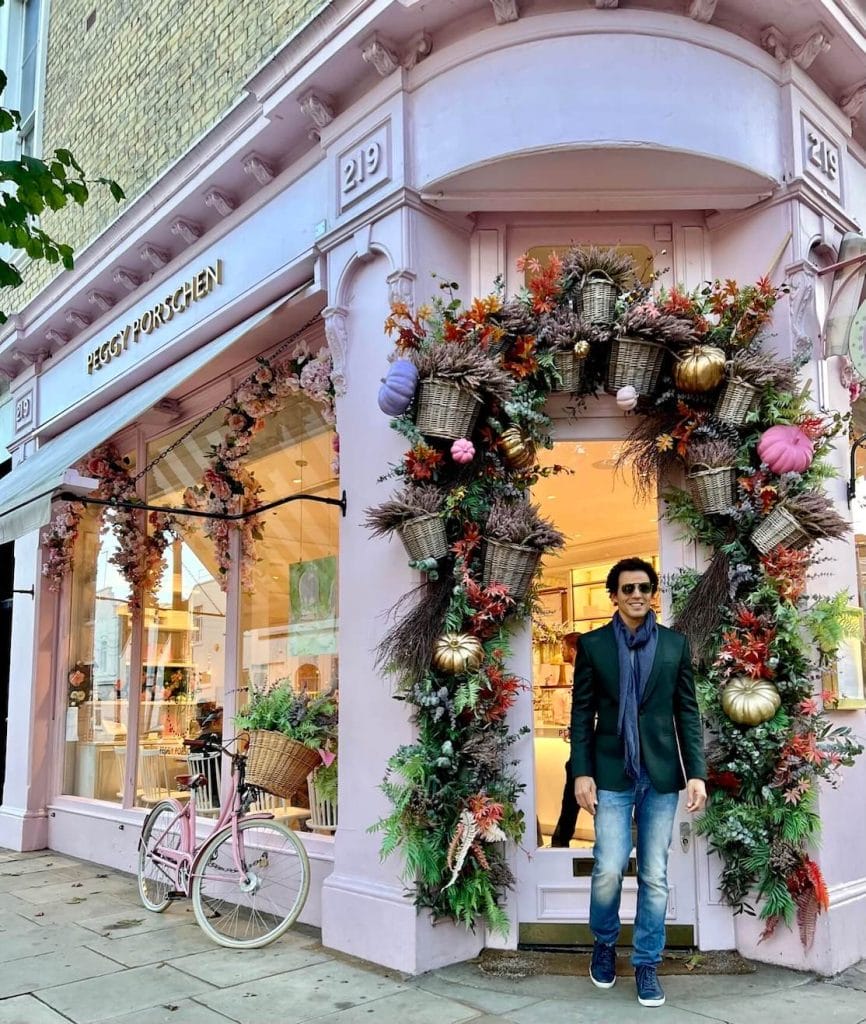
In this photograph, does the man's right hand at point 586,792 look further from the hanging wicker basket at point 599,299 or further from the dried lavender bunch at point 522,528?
the hanging wicker basket at point 599,299

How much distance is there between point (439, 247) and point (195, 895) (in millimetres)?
4189

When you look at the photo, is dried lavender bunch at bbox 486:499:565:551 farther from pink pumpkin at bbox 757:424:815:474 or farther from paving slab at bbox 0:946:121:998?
paving slab at bbox 0:946:121:998

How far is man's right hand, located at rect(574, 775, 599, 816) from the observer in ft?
15.3

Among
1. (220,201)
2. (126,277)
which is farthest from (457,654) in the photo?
(126,277)

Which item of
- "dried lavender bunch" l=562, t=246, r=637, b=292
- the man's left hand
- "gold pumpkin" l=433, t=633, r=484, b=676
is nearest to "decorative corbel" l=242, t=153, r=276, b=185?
"dried lavender bunch" l=562, t=246, r=637, b=292

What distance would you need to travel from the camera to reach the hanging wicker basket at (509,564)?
207 inches

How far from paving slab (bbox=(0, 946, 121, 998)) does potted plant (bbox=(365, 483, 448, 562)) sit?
2.83 metres

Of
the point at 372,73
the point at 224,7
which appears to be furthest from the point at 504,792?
the point at 224,7

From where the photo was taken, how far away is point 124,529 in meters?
9.25

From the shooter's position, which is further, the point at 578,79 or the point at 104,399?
the point at 104,399

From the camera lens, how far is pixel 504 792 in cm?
528

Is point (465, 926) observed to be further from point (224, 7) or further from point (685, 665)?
point (224, 7)

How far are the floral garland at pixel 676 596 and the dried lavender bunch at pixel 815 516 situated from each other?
0.03 ft

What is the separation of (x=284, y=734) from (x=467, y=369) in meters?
2.51
